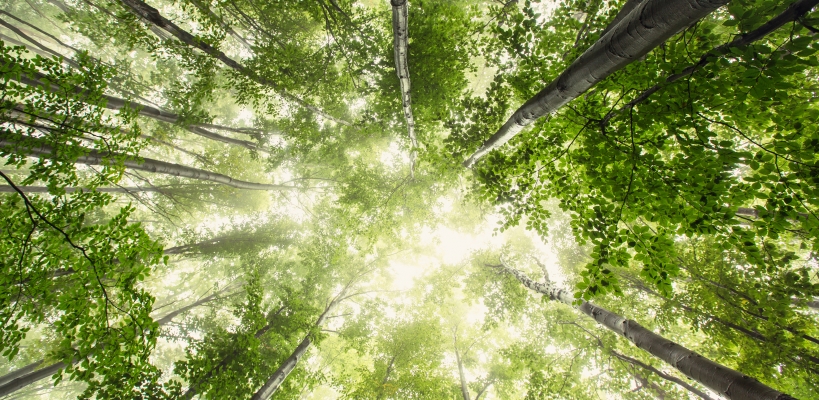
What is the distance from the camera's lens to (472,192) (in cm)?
514

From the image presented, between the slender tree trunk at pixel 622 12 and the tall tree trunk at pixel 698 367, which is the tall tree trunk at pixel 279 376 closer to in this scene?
the tall tree trunk at pixel 698 367

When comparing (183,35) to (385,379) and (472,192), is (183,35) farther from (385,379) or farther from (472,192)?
(385,379)

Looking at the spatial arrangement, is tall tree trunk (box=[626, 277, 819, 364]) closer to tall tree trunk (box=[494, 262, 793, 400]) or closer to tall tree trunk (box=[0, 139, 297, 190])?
tall tree trunk (box=[494, 262, 793, 400])

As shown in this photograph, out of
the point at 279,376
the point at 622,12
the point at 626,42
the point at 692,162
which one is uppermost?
the point at 622,12

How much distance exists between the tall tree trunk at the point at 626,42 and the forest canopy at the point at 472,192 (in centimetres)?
2

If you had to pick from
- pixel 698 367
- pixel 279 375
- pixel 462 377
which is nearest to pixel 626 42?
pixel 698 367

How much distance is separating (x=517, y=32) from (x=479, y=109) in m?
1.15

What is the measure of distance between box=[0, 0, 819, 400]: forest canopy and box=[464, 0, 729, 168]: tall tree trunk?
2 centimetres

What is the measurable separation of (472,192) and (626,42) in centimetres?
336

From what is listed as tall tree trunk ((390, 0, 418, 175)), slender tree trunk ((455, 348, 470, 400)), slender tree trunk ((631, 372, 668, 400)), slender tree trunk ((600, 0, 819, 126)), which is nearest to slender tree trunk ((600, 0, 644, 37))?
slender tree trunk ((600, 0, 819, 126))

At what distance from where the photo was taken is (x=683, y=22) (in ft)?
5.63

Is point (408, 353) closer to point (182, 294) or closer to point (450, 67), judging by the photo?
point (450, 67)

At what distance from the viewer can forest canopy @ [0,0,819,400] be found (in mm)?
2338

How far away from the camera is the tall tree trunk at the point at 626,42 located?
165 cm
